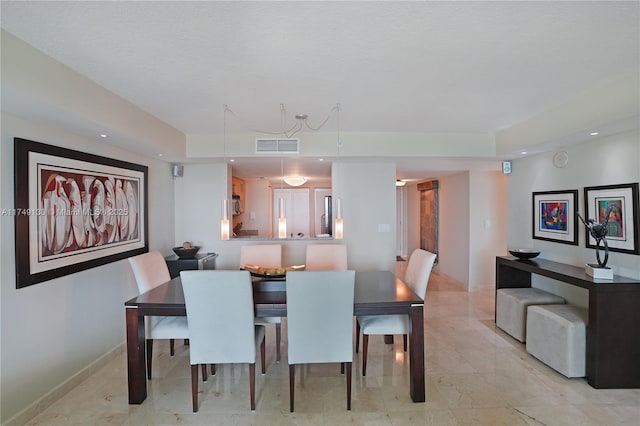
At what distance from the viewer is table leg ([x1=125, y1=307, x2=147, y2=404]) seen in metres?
2.27

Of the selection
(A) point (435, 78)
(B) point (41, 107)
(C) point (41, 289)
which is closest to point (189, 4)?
(B) point (41, 107)

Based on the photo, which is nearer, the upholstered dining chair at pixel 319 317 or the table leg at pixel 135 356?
the upholstered dining chair at pixel 319 317

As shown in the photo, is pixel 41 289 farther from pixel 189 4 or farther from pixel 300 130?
pixel 300 130

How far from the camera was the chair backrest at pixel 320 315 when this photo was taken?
6.89 ft

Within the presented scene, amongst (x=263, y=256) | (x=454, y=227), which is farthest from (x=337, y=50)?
(x=454, y=227)

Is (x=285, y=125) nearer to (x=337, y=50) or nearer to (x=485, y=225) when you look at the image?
(x=337, y=50)

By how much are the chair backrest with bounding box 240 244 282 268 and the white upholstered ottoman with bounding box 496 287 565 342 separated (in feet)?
8.55

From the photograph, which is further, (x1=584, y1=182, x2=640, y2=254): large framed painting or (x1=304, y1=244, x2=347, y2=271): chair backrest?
(x1=304, y1=244, x2=347, y2=271): chair backrest

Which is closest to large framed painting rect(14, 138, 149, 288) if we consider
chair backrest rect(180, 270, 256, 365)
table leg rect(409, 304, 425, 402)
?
chair backrest rect(180, 270, 256, 365)

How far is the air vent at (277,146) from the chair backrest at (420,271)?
178 cm

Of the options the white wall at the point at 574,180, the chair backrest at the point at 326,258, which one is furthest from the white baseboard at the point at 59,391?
the white wall at the point at 574,180

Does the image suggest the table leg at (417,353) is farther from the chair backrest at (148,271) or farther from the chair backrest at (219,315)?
the chair backrest at (148,271)

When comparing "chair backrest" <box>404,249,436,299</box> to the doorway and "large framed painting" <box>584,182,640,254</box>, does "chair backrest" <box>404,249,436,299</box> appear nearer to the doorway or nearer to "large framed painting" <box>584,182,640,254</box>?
"large framed painting" <box>584,182,640,254</box>

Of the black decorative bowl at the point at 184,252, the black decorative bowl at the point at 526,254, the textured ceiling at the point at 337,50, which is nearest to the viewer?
the textured ceiling at the point at 337,50
